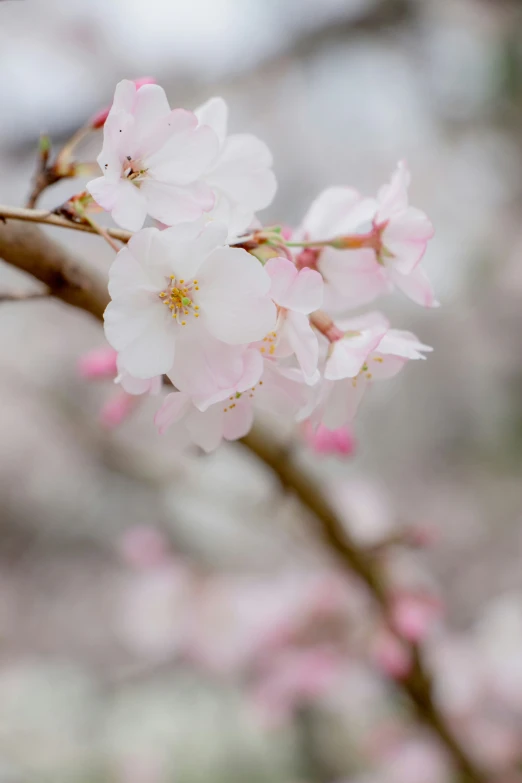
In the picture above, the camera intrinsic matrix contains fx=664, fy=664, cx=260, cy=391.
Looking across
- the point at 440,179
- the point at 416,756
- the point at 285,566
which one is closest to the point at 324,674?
the point at 416,756

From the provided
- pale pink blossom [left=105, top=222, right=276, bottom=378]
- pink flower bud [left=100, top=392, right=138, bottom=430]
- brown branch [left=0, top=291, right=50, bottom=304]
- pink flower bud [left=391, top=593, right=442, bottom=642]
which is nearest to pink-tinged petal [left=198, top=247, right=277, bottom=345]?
pale pink blossom [left=105, top=222, right=276, bottom=378]

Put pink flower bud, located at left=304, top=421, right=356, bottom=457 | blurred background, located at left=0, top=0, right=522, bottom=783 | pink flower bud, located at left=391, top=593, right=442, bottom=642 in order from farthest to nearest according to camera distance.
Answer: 1. blurred background, located at left=0, top=0, right=522, bottom=783
2. pink flower bud, located at left=391, top=593, right=442, bottom=642
3. pink flower bud, located at left=304, top=421, right=356, bottom=457

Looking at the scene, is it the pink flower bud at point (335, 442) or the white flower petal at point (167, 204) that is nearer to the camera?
the white flower petal at point (167, 204)

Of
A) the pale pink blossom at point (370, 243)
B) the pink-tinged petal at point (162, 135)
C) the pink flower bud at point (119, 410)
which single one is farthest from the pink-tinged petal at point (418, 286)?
the pink flower bud at point (119, 410)

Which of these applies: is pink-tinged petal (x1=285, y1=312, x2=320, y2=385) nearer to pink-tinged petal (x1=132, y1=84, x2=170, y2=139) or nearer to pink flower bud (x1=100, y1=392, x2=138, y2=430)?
pink-tinged petal (x1=132, y1=84, x2=170, y2=139)

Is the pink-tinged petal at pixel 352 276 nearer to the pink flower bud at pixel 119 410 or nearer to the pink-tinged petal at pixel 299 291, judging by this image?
the pink-tinged petal at pixel 299 291

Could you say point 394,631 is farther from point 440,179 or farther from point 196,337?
point 440,179

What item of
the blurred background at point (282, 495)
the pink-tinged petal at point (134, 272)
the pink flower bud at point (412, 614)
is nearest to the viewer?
the pink-tinged petal at point (134, 272)

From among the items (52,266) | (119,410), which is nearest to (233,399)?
(52,266)
